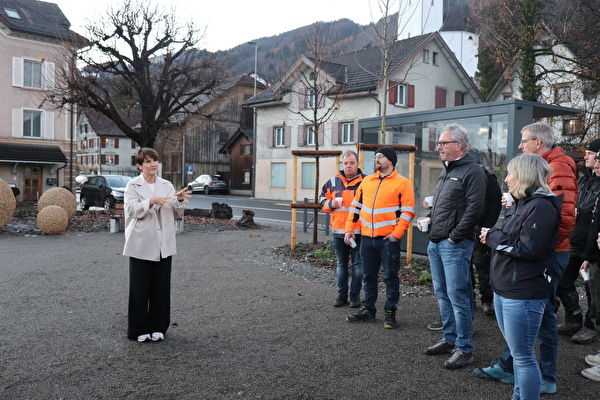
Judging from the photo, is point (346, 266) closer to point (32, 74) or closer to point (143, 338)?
point (143, 338)

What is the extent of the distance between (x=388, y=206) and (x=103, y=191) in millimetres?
19620

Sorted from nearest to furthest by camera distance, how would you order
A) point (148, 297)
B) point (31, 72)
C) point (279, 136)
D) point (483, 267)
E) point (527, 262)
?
point (527, 262) → point (148, 297) → point (483, 267) → point (31, 72) → point (279, 136)

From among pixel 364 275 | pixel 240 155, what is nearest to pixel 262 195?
pixel 240 155

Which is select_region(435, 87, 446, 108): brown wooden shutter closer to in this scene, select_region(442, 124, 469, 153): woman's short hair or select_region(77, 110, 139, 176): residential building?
select_region(442, 124, 469, 153): woman's short hair

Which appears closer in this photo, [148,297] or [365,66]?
[148,297]

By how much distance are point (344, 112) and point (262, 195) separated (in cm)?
916

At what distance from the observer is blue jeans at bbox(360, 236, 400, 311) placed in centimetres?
539

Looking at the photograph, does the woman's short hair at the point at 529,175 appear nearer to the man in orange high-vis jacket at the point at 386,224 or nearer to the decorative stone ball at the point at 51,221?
the man in orange high-vis jacket at the point at 386,224

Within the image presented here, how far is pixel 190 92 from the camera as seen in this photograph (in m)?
21.0

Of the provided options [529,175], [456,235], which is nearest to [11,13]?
[456,235]

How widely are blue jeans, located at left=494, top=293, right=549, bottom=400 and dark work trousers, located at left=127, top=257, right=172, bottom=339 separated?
3159 millimetres

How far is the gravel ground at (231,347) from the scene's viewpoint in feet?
12.5

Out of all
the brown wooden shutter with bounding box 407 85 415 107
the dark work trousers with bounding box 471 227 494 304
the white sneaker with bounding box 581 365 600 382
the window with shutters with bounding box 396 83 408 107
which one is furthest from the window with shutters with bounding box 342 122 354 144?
the white sneaker with bounding box 581 365 600 382

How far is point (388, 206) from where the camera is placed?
541 cm
